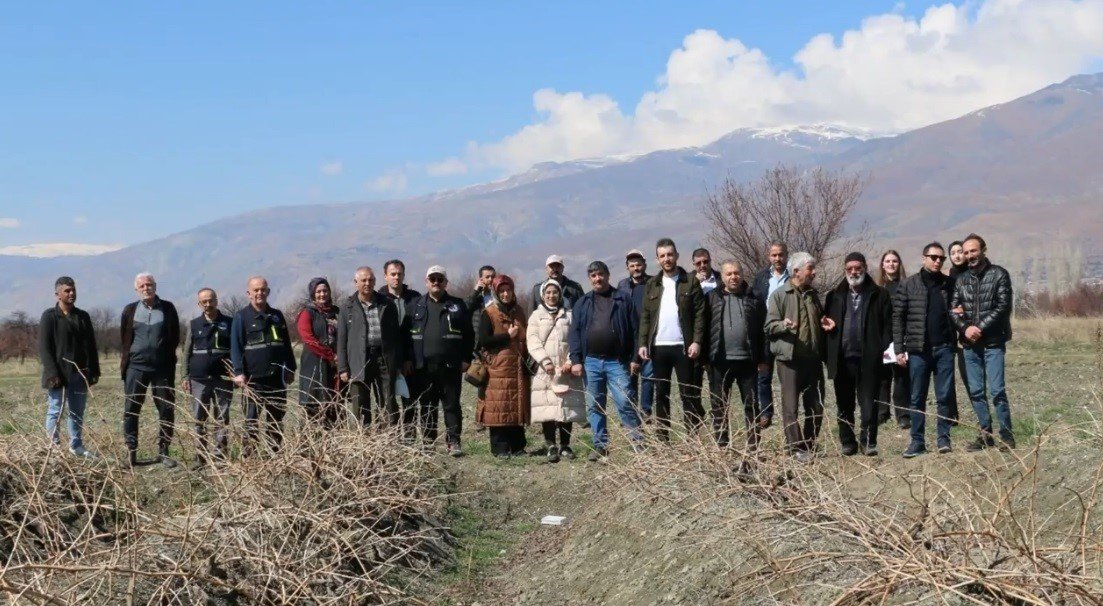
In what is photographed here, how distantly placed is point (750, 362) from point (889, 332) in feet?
3.87

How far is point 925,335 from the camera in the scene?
9.81 metres

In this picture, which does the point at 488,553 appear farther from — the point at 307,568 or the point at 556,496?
the point at 307,568

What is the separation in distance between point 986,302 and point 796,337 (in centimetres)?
151

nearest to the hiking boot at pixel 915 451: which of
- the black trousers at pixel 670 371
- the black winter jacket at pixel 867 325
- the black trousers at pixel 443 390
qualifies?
the black winter jacket at pixel 867 325

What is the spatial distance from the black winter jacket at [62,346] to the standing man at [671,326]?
4.94 meters

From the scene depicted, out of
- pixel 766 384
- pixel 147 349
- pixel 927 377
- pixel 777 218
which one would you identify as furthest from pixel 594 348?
pixel 777 218

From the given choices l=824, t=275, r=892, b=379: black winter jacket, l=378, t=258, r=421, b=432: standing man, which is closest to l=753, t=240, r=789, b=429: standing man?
l=824, t=275, r=892, b=379: black winter jacket

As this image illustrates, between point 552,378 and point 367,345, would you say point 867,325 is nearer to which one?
point 552,378

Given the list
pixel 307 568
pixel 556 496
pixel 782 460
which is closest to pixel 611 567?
pixel 782 460

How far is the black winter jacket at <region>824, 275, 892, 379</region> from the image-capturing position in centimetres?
987

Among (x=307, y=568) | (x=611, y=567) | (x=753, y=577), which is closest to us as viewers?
(x=753, y=577)

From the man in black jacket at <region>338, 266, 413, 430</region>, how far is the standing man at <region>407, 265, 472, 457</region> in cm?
25

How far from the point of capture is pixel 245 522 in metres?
6.55

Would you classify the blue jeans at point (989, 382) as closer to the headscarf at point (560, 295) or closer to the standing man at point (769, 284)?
the standing man at point (769, 284)
